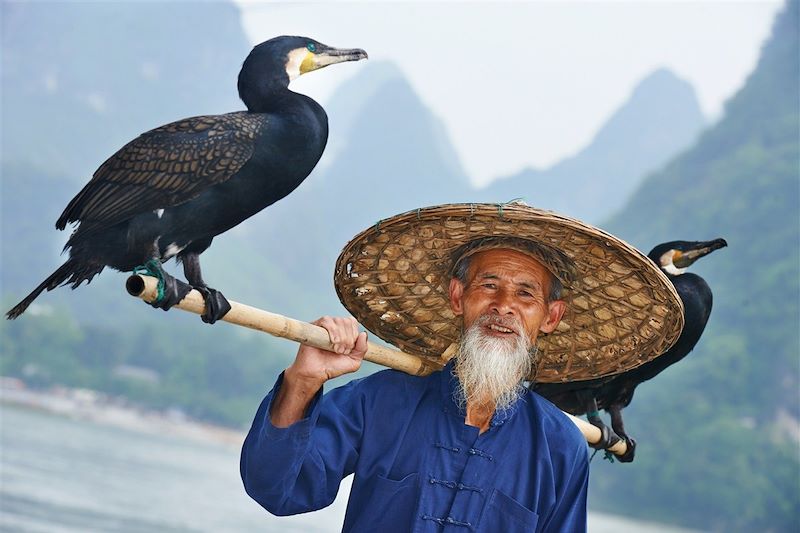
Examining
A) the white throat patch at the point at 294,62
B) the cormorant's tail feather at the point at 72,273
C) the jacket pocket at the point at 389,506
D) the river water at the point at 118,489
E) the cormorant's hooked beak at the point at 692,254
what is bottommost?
the jacket pocket at the point at 389,506

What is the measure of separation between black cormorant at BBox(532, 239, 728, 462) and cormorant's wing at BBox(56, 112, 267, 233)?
4.20 ft

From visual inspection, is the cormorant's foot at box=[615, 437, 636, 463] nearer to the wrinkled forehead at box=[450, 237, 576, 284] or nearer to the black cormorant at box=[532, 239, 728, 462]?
the black cormorant at box=[532, 239, 728, 462]

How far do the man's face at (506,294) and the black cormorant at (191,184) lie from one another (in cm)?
50

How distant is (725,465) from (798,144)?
1798cm

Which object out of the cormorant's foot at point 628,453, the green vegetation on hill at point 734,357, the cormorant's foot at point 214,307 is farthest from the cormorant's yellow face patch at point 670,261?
the green vegetation on hill at point 734,357

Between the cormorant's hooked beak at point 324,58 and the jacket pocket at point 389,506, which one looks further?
the cormorant's hooked beak at point 324,58

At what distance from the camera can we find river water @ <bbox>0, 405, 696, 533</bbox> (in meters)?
16.8

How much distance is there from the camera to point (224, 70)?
85125 millimetres

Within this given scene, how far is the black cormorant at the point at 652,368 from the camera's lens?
3.35 metres

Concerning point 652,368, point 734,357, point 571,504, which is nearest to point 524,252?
point 571,504

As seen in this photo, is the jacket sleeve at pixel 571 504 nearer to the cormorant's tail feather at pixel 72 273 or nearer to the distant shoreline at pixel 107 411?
the cormorant's tail feather at pixel 72 273

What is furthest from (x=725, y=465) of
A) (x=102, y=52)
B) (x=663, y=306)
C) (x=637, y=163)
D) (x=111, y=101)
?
(x=102, y=52)

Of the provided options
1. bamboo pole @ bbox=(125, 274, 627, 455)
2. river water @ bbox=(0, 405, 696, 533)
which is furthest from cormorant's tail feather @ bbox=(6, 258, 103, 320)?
river water @ bbox=(0, 405, 696, 533)

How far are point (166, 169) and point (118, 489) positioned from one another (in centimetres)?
2151
